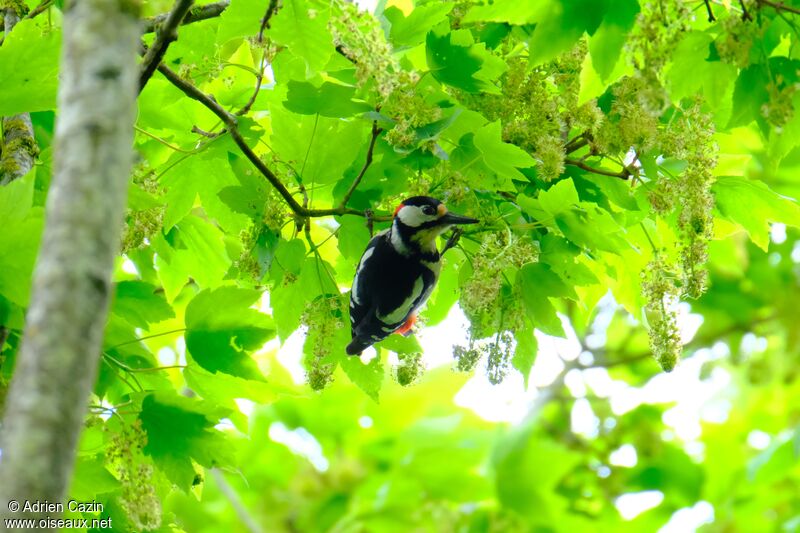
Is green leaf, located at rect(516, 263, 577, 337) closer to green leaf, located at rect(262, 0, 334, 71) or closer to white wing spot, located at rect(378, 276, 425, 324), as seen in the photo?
white wing spot, located at rect(378, 276, 425, 324)

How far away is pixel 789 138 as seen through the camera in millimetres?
2180

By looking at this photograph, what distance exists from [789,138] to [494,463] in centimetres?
385

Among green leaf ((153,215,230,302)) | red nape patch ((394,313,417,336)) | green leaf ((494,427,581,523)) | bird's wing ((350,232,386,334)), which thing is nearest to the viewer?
bird's wing ((350,232,386,334))

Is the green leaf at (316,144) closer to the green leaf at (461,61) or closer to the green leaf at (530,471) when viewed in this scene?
the green leaf at (461,61)

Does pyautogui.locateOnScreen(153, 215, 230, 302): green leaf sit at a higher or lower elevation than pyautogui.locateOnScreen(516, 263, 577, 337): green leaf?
higher

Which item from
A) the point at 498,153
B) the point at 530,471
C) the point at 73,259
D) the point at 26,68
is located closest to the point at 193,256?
the point at 26,68

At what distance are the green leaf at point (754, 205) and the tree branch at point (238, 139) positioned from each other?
1.01 meters

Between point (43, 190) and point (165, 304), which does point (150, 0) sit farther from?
point (165, 304)

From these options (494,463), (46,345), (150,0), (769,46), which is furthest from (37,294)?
(494,463)

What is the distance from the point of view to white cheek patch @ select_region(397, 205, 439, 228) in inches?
103

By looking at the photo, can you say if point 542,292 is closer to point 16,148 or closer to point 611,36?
point 611,36

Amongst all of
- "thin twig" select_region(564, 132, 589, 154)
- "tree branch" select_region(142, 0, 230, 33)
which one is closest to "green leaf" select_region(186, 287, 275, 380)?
"tree branch" select_region(142, 0, 230, 33)

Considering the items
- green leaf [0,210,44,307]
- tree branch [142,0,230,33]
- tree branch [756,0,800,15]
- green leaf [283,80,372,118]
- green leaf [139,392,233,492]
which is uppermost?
tree branch [142,0,230,33]

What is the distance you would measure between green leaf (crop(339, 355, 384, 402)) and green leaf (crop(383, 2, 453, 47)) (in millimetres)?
901
